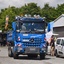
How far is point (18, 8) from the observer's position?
96312mm

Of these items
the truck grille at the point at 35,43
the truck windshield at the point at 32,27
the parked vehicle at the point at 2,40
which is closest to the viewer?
the truck windshield at the point at 32,27

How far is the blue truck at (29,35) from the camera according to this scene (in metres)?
23.6

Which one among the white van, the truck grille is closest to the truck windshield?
the truck grille

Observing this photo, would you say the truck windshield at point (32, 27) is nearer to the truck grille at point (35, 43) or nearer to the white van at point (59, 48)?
the truck grille at point (35, 43)

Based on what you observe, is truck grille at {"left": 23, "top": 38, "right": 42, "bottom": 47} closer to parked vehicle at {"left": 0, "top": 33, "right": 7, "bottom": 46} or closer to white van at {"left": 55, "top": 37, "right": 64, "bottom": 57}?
white van at {"left": 55, "top": 37, "right": 64, "bottom": 57}

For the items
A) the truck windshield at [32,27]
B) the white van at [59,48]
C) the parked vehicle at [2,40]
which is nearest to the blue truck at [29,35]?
the truck windshield at [32,27]

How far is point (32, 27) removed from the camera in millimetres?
23719

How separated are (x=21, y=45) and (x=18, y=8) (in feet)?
240

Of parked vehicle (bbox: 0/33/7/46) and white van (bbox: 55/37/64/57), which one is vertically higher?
parked vehicle (bbox: 0/33/7/46)

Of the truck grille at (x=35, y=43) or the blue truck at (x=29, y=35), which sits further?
the truck grille at (x=35, y=43)

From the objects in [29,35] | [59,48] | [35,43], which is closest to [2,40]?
[59,48]

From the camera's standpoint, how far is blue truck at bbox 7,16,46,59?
2364 cm

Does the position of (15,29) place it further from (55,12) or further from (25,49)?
(55,12)

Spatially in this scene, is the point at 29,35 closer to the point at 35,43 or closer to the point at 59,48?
the point at 35,43
